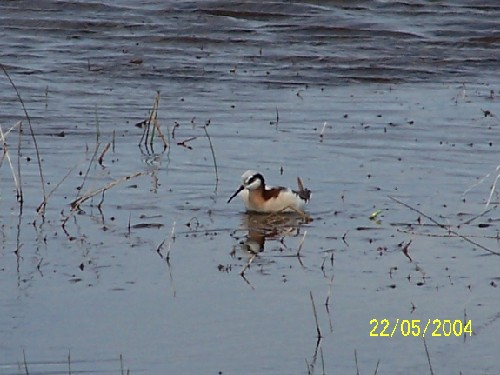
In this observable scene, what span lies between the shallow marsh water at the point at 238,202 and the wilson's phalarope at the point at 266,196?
14 centimetres

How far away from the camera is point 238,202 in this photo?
10367mm

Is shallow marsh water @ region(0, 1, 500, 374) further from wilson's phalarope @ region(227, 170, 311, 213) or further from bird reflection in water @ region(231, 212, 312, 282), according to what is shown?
wilson's phalarope @ region(227, 170, 311, 213)

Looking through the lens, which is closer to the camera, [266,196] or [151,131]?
[266,196]

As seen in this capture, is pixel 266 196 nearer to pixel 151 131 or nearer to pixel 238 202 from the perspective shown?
pixel 238 202

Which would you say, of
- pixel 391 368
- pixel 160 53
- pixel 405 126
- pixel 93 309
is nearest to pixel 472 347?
pixel 391 368

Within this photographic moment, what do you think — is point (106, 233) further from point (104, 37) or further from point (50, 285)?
point (104, 37)

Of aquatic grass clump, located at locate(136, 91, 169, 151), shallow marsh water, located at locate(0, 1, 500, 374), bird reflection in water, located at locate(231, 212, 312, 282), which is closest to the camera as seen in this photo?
shallow marsh water, located at locate(0, 1, 500, 374)

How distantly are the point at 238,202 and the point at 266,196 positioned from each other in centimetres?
47

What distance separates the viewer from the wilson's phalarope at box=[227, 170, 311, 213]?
32.4 feet

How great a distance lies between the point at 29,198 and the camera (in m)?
9.86

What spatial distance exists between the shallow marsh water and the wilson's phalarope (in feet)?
0.45

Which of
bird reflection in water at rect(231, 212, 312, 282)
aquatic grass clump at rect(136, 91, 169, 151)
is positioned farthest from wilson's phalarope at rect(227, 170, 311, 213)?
aquatic grass clump at rect(136, 91, 169, 151)

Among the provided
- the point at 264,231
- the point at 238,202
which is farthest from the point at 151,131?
the point at 264,231

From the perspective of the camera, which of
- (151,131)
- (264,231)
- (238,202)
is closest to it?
(264,231)
